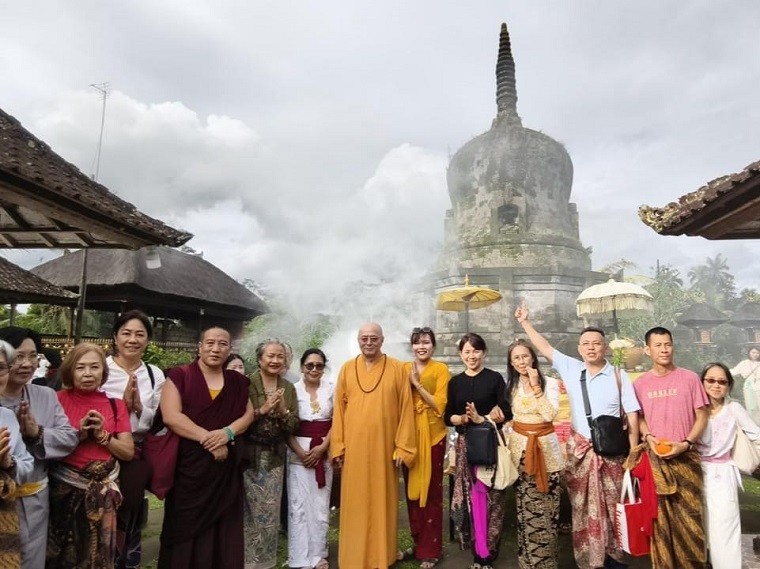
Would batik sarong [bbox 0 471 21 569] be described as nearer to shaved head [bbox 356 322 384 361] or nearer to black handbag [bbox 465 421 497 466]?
shaved head [bbox 356 322 384 361]

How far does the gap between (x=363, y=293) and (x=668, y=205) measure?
16.7 m

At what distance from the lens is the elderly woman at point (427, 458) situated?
4.16 m

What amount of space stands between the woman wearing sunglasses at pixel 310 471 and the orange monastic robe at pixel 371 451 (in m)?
0.16

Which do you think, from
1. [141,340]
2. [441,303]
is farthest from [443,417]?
[441,303]

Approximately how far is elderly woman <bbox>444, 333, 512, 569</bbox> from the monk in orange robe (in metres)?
0.42

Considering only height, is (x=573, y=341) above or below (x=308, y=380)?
above

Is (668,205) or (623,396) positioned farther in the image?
(668,205)

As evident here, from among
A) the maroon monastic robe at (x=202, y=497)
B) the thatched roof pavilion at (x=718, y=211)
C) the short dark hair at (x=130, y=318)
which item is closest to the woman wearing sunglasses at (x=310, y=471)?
the maroon monastic robe at (x=202, y=497)

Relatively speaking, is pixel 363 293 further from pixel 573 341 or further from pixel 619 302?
pixel 619 302

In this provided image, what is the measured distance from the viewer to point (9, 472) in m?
2.45

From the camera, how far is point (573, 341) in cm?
1658

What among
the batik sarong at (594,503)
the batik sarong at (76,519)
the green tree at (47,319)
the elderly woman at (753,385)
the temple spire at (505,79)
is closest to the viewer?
the batik sarong at (76,519)

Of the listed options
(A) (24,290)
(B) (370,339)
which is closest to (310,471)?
(B) (370,339)

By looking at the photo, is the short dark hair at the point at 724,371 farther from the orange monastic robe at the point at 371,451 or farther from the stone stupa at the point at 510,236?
the stone stupa at the point at 510,236
